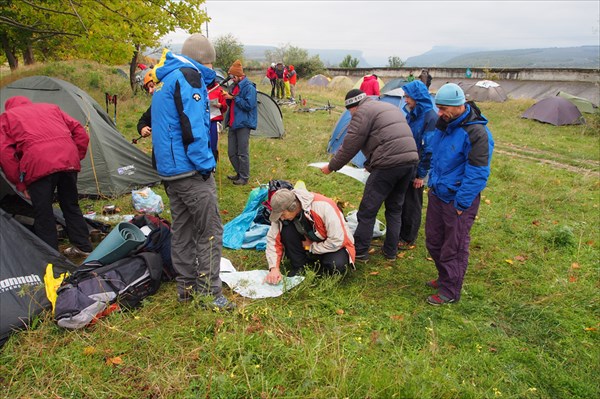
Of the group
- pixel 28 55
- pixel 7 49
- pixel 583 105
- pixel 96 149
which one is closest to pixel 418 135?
pixel 96 149

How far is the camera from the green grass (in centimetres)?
236

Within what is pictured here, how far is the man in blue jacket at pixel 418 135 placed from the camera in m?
4.27

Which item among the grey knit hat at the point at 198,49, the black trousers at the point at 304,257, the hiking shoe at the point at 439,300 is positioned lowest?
the hiking shoe at the point at 439,300

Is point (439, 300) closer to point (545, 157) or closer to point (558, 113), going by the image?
point (545, 157)

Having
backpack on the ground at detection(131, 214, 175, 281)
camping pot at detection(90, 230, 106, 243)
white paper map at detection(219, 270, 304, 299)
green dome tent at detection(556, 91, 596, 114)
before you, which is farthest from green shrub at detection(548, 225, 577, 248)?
green dome tent at detection(556, 91, 596, 114)

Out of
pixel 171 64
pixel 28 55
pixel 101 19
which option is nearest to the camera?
pixel 171 64

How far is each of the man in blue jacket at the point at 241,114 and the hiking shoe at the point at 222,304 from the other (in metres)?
→ 3.73

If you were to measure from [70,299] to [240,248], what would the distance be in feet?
6.28

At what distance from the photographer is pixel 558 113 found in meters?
13.1

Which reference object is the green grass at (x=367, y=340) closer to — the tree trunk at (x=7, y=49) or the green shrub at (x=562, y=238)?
the green shrub at (x=562, y=238)

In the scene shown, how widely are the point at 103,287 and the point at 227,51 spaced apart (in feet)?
109

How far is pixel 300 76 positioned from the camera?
108 feet

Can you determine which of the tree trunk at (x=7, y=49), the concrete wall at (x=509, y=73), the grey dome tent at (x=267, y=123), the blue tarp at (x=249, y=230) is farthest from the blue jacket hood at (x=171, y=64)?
the concrete wall at (x=509, y=73)

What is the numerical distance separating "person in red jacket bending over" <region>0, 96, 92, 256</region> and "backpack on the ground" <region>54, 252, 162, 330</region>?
0.98 m
